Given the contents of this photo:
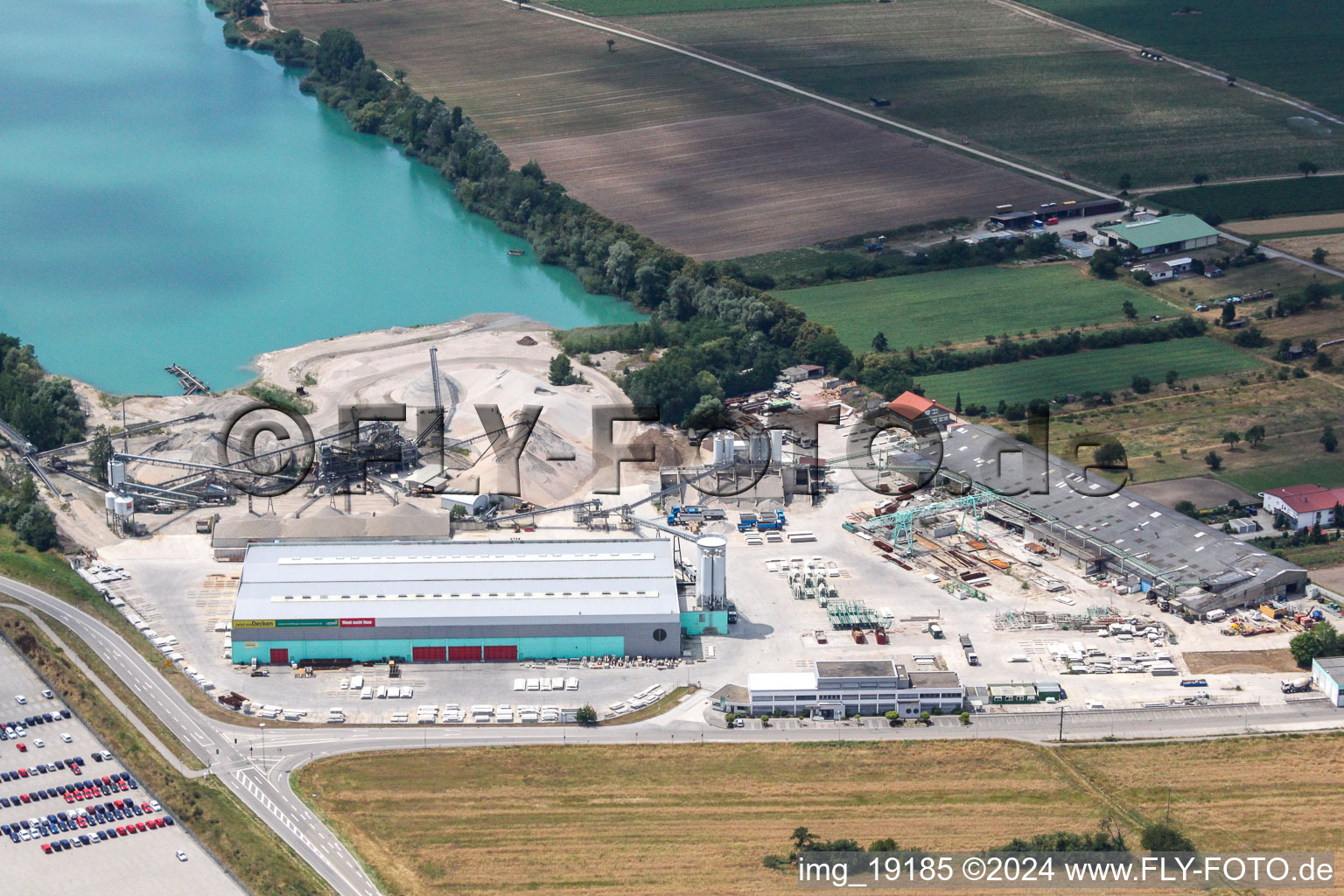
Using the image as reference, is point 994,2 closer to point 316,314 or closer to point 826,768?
point 316,314

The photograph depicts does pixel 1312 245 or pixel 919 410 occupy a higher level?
pixel 1312 245

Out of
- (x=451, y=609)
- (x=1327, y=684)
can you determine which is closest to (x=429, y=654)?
(x=451, y=609)

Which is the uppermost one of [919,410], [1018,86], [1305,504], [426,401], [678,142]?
[1018,86]

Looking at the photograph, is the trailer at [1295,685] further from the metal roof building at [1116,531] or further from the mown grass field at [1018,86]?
the mown grass field at [1018,86]


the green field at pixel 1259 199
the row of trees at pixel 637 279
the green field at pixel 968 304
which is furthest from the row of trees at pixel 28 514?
the green field at pixel 1259 199

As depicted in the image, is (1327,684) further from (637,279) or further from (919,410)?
(637,279)

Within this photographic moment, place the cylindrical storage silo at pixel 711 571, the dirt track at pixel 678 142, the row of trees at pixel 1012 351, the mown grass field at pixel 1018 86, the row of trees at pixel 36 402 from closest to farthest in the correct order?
the cylindrical storage silo at pixel 711 571, the row of trees at pixel 36 402, the row of trees at pixel 1012 351, the dirt track at pixel 678 142, the mown grass field at pixel 1018 86
